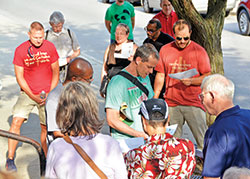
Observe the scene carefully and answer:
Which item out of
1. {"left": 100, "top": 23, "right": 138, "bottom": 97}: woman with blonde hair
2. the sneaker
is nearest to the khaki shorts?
the sneaker

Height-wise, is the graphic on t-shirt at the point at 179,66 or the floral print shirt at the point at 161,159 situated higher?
the graphic on t-shirt at the point at 179,66

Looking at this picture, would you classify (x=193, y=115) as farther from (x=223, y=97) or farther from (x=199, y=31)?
(x=223, y=97)

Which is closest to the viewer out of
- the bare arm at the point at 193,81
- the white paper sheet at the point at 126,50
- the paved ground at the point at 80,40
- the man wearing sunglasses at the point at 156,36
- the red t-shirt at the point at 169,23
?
the bare arm at the point at 193,81

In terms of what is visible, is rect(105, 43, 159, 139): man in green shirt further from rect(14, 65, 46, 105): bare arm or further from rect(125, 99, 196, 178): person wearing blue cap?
rect(14, 65, 46, 105): bare arm

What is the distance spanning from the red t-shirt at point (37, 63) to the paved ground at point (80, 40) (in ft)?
3.74

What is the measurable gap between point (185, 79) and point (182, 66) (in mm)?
208

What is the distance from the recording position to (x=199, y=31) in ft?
20.7

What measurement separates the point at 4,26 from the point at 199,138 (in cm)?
1232

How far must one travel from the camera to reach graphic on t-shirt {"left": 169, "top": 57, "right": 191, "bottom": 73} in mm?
5855

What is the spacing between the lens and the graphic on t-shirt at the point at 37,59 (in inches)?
240

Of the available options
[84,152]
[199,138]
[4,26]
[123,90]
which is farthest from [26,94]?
[4,26]

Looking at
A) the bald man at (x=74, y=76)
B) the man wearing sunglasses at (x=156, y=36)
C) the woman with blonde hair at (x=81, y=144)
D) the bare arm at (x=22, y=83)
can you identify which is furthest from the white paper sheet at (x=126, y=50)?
the woman with blonde hair at (x=81, y=144)

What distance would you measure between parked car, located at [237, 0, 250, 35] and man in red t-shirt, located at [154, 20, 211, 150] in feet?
29.4

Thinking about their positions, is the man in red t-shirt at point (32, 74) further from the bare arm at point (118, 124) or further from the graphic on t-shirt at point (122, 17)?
the graphic on t-shirt at point (122, 17)
